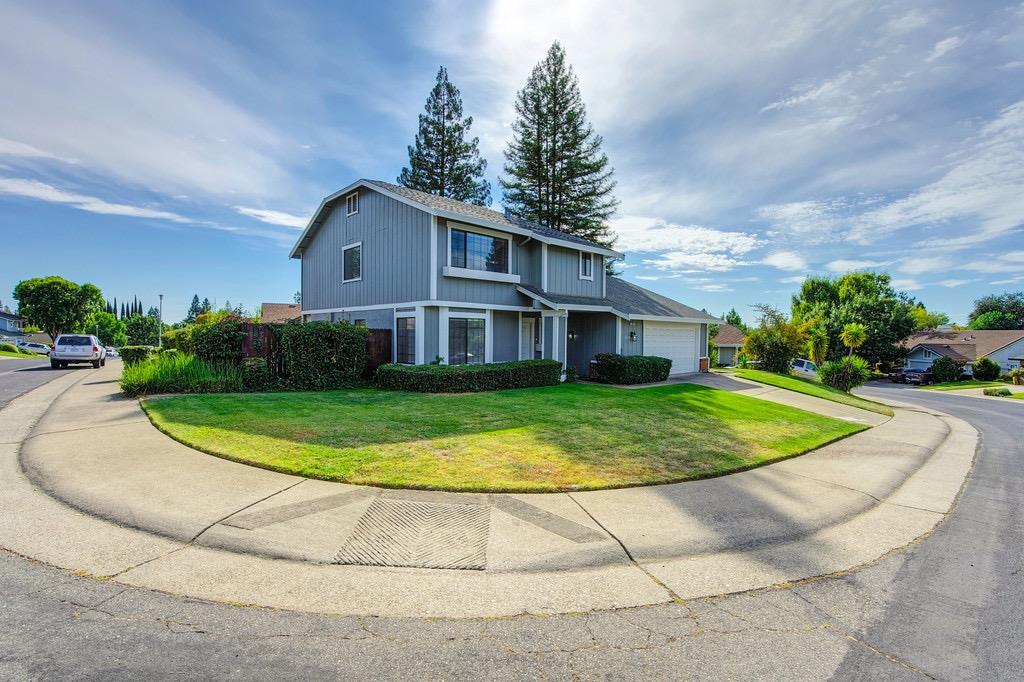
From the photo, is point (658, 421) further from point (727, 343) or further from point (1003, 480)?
point (727, 343)

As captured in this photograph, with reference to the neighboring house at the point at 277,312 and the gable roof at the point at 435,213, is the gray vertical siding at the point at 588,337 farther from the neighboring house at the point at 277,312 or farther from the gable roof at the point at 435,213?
the neighboring house at the point at 277,312

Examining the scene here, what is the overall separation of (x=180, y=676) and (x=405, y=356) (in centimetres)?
1267

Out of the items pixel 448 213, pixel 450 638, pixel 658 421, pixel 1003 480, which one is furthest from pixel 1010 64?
pixel 450 638

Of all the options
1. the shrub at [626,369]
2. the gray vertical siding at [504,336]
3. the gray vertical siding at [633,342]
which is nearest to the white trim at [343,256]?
the gray vertical siding at [504,336]

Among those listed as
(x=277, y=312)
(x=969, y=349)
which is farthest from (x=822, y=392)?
(x=969, y=349)

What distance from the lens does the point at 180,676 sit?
2.16m

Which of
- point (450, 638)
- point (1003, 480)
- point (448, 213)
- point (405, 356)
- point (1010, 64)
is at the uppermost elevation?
point (1010, 64)

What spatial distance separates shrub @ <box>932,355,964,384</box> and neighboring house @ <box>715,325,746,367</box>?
1605cm

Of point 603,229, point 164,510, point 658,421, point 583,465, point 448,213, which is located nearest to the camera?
point 164,510

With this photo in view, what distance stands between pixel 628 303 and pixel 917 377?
36.0 meters

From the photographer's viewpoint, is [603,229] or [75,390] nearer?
[75,390]

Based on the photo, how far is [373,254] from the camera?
1600cm

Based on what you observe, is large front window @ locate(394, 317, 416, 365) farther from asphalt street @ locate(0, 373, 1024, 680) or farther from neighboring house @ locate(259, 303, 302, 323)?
neighboring house @ locate(259, 303, 302, 323)

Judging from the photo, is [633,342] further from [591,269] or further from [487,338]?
[487,338]
